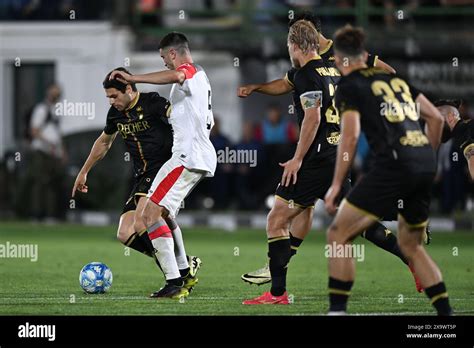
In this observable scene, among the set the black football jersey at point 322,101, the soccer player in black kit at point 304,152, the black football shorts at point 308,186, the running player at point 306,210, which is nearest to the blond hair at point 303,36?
the soccer player in black kit at point 304,152

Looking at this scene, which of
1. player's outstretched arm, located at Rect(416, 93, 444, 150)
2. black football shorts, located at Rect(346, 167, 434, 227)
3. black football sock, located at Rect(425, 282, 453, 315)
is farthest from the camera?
player's outstretched arm, located at Rect(416, 93, 444, 150)

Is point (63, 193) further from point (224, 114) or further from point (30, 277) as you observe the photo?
point (30, 277)

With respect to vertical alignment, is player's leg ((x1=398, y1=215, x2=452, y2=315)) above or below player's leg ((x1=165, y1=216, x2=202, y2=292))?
above

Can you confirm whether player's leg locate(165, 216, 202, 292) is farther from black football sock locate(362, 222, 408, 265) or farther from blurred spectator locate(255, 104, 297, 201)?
blurred spectator locate(255, 104, 297, 201)

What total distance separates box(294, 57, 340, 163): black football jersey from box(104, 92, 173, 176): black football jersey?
4.99 feet

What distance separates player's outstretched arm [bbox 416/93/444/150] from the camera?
10.3 meters

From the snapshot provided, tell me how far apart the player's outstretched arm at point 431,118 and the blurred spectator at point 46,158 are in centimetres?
1471

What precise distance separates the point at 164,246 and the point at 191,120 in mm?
1262

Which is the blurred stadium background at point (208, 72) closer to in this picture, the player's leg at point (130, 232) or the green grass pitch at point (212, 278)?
the green grass pitch at point (212, 278)

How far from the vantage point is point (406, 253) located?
10.4m

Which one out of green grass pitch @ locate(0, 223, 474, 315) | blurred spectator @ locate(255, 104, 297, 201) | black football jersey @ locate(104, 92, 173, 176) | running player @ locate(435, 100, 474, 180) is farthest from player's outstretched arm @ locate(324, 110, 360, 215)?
blurred spectator @ locate(255, 104, 297, 201)

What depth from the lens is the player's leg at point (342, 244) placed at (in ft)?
32.4

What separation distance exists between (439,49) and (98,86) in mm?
7729
